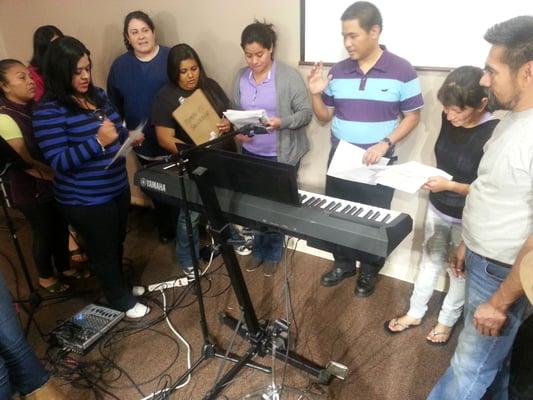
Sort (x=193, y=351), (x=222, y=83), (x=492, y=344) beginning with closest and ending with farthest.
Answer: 1. (x=492, y=344)
2. (x=193, y=351)
3. (x=222, y=83)

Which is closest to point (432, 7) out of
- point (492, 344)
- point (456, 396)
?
point (492, 344)

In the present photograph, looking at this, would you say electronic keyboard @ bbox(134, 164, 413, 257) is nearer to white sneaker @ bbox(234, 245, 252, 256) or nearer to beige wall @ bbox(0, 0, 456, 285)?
beige wall @ bbox(0, 0, 456, 285)

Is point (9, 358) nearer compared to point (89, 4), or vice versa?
point (9, 358)

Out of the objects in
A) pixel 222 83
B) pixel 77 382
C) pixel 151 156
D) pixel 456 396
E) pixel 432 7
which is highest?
pixel 432 7

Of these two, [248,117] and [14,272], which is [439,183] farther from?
[14,272]

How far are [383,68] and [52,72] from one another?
1448mm

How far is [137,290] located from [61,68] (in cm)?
136

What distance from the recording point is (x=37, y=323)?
7.30 feet

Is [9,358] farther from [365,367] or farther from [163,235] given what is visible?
[163,235]

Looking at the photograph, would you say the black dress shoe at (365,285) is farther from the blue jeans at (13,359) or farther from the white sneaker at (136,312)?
the blue jeans at (13,359)

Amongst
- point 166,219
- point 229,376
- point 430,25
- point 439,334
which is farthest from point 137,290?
point 430,25

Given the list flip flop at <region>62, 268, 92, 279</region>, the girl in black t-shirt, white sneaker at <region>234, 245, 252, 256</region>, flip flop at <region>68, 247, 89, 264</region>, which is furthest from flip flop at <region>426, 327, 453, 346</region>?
flip flop at <region>68, 247, 89, 264</region>

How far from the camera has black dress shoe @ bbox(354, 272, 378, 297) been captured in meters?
2.33

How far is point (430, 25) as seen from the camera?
1895 mm
